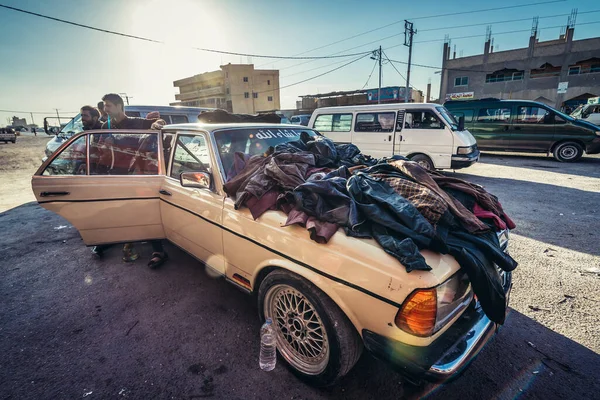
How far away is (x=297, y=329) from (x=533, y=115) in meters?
12.7

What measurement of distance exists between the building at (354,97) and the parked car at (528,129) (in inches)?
935

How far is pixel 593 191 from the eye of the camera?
242 inches

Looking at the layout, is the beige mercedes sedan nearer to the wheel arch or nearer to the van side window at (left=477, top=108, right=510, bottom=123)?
the wheel arch

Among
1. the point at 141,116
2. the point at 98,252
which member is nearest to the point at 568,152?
the point at 98,252

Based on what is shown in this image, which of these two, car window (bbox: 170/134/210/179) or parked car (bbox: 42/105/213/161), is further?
parked car (bbox: 42/105/213/161)

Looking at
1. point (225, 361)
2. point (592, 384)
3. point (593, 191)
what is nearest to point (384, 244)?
point (225, 361)

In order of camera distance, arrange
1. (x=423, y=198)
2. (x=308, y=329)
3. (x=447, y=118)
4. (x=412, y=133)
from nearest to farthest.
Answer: (x=423, y=198), (x=308, y=329), (x=447, y=118), (x=412, y=133)

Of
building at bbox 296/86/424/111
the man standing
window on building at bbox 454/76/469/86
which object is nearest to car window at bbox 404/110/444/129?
the man standing

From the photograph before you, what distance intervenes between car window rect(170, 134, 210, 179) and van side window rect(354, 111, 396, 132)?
6.43 m

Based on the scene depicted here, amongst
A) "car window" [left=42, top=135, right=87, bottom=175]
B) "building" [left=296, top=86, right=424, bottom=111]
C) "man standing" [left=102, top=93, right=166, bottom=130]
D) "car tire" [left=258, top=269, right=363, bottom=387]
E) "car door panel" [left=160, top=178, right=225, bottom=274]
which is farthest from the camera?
"building" [left=296, top=86, right=424, bottom=111]

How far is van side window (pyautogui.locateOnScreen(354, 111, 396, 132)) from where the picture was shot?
7840 mm

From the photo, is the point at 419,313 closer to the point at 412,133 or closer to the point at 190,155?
the point at 190,155

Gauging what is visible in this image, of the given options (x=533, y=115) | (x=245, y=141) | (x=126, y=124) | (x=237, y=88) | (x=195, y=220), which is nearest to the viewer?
(x=195, y=220)

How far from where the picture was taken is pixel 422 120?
7496 millimetres
